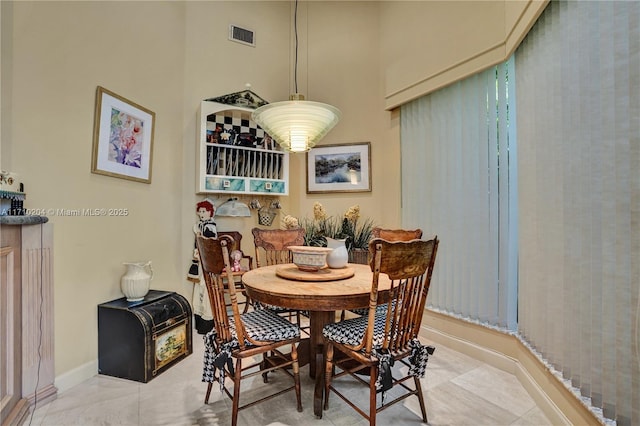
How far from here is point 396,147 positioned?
3.49 m

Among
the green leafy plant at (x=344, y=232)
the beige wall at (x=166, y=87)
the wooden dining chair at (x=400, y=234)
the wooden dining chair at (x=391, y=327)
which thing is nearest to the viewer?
the wooden dining chair at (x=391, y=327)

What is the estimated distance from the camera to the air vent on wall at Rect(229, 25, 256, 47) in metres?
3.64

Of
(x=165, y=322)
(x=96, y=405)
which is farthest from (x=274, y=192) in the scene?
(x=96, y=405)

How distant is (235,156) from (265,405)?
248 cm

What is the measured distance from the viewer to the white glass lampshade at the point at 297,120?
208 cm

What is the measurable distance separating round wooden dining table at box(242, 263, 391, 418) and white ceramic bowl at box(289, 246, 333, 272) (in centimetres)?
5

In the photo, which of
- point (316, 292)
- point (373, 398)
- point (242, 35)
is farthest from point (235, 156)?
point (373, 398)

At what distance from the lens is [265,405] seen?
195 cm

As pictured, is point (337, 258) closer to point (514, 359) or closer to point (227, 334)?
point (227, 334)

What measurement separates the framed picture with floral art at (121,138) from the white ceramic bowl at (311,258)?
1640 millimetres

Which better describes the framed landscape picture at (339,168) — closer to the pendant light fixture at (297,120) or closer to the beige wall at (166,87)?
the beige wall at (166,87)

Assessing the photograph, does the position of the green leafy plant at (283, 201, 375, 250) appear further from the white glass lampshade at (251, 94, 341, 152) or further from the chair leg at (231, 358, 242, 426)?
the chair leg at (231, 358, 242, 426)

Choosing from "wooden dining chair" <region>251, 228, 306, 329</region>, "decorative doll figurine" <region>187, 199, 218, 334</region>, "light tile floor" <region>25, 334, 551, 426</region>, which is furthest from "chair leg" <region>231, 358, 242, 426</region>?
"decorative doll figurine" <region>187, 199, 218, 334</region>

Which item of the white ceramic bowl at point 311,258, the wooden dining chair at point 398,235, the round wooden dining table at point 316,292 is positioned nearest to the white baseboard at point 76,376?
the round wooden dining table at point 316,292
